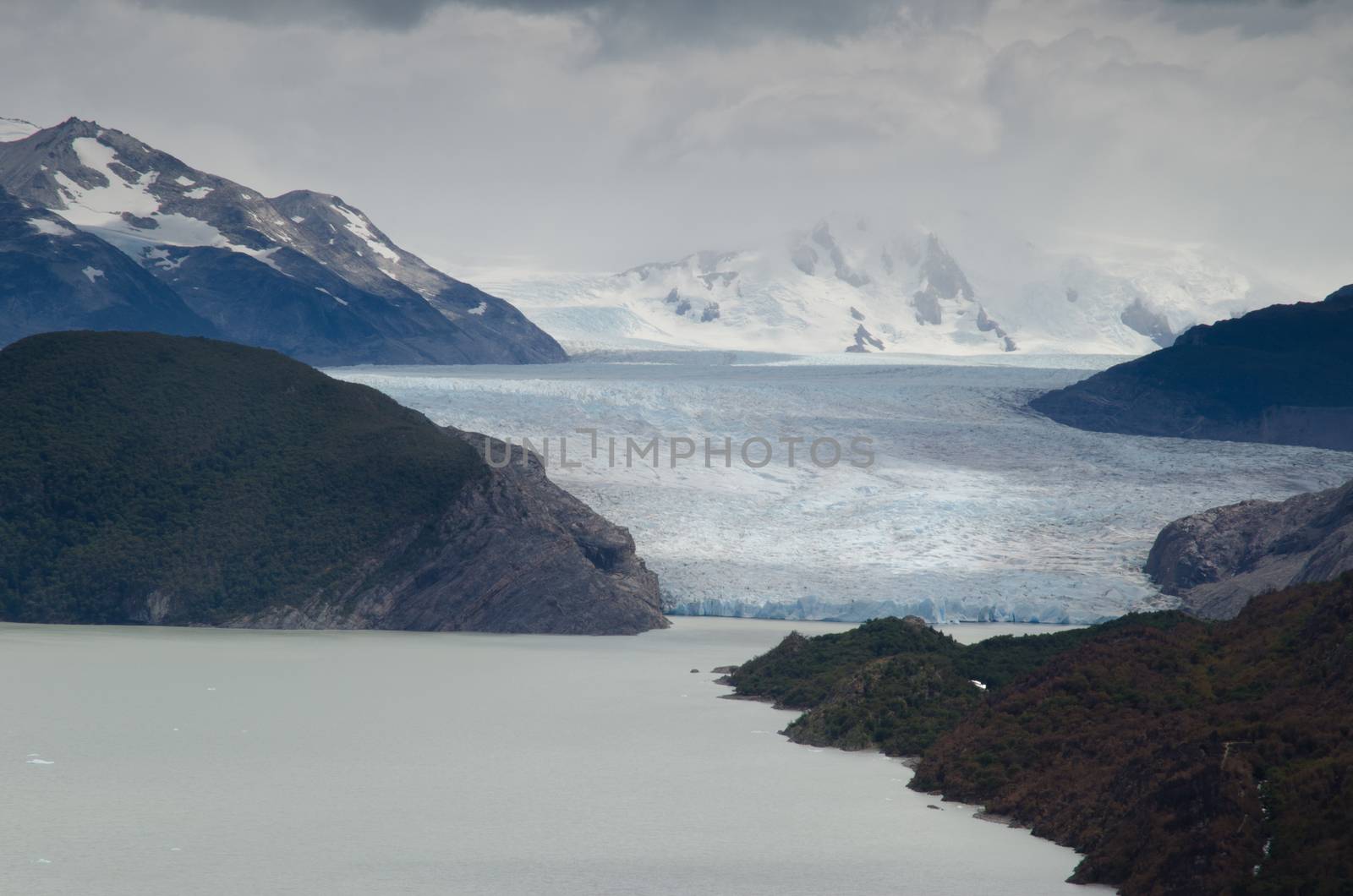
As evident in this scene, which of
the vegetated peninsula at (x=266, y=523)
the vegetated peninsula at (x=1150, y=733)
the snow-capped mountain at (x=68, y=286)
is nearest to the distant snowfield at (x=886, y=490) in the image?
the vegetated peninsula at (x=266, y=523)

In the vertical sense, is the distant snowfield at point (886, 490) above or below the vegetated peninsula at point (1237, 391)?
below

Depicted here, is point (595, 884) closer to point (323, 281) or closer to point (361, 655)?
point (361, 655)

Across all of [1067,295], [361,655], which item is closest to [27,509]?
[361,655]

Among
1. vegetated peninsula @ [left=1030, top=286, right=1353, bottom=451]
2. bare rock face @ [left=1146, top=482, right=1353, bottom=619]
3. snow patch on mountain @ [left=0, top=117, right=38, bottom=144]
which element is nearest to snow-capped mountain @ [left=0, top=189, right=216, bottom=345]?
snow patch on mountain @ [left=0, top=117, right=38, bottom=144]

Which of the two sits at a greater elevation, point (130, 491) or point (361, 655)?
point (130, 491)

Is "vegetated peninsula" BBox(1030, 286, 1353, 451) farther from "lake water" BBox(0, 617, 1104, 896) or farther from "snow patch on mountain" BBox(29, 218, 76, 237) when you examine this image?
"snow patch on mountain" BBox(29, 218, 76, 237)

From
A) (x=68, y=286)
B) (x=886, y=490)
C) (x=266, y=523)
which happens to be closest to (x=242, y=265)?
(x=68, y=286)

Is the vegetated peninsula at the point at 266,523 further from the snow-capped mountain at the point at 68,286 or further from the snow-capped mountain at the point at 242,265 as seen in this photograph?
the snow-capped mountain at the point at 242,265
